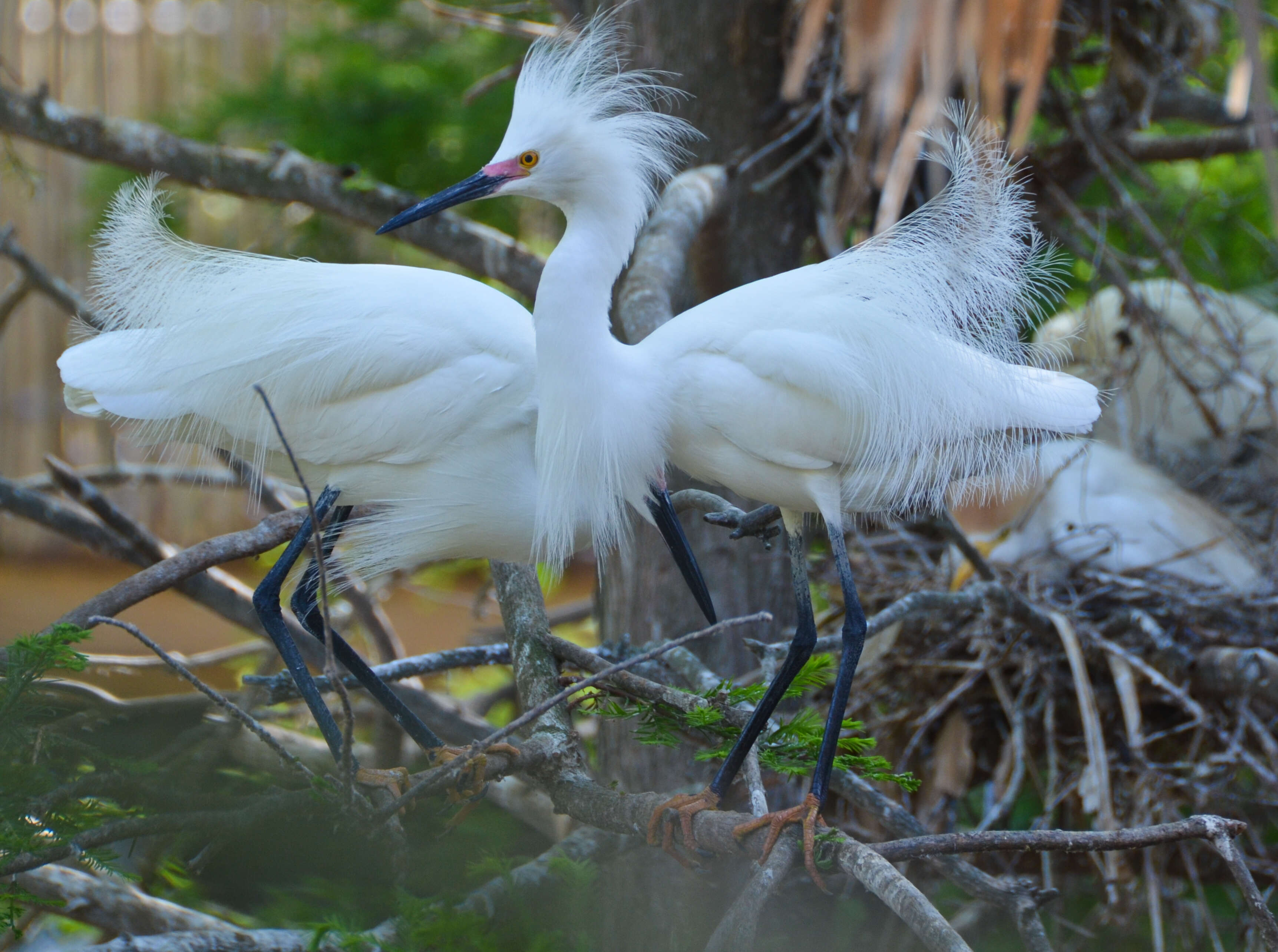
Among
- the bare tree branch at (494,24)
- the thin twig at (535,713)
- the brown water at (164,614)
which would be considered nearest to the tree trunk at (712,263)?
the bare tree branch at (494,24)

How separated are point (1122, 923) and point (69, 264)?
19.2 ft

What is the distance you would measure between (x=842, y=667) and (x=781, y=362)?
19.2 inches

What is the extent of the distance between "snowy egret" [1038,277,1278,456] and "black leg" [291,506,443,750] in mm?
1654

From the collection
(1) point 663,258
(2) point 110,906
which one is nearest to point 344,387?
(1) point 663,258

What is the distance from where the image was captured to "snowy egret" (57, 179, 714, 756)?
180 cm

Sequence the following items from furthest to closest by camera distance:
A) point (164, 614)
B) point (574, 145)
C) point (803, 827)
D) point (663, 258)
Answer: point (164, 614), point (663, 258), point (574, 145), point (803, 827)

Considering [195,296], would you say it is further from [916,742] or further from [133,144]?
[916,742]

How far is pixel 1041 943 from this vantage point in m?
1.20

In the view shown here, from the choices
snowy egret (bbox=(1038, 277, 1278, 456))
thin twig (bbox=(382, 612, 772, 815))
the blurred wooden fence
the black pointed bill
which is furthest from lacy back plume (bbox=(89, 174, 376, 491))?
the blurred wooden fence

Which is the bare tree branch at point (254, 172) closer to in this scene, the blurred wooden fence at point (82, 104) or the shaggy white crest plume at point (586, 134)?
the shaggy white crest plume at point (586, 134)

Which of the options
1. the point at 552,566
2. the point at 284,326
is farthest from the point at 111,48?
the point at 552,566

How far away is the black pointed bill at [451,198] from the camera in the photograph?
1633 millimetres

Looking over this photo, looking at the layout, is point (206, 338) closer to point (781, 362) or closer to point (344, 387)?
point (344, 387)

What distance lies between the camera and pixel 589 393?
5.42 feet
